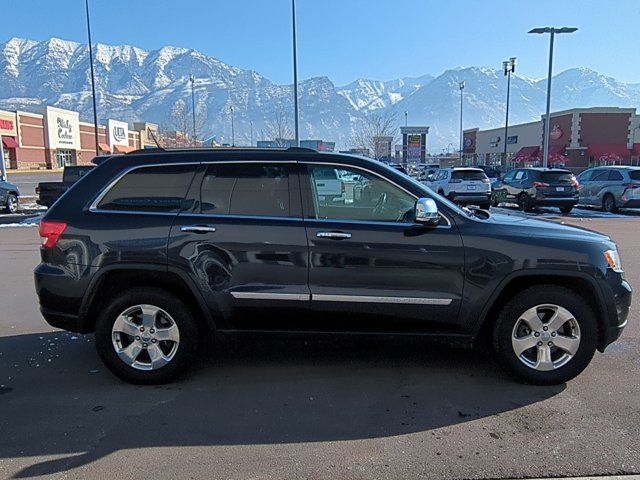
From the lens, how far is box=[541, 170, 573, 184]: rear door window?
17203mm

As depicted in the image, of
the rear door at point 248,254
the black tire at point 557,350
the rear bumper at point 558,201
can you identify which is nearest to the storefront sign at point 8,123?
the rear bumper at point 558,201

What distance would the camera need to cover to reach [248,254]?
3895mm

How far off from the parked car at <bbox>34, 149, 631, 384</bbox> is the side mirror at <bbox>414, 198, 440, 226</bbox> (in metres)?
0.02

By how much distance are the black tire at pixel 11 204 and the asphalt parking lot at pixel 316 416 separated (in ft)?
50.0

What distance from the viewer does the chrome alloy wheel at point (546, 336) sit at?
3.93m

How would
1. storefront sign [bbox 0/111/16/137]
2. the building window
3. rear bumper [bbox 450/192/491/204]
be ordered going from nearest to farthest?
rear bumper [bbox 450/192/491/204] → storefront sign [bbox 0/111/16/137] → the building window

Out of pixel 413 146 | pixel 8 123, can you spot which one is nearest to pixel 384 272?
pixel 413 146

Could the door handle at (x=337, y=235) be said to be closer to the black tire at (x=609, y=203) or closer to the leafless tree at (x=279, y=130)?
the black tire at (x=609, y=203)

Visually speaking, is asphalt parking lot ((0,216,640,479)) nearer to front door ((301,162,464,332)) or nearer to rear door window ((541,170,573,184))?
front door ((301,162,464,332))

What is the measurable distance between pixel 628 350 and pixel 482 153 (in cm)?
7004

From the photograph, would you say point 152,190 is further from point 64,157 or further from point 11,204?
point 64,157

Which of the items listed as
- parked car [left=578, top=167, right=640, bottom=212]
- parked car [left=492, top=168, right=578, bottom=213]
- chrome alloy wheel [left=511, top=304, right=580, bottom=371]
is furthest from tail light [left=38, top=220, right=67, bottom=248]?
parked car [left=578, top=167, right=640, bottom=212]

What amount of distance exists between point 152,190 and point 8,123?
212ft

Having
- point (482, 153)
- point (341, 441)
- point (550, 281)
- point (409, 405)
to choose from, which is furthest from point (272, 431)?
point (482, 153)
